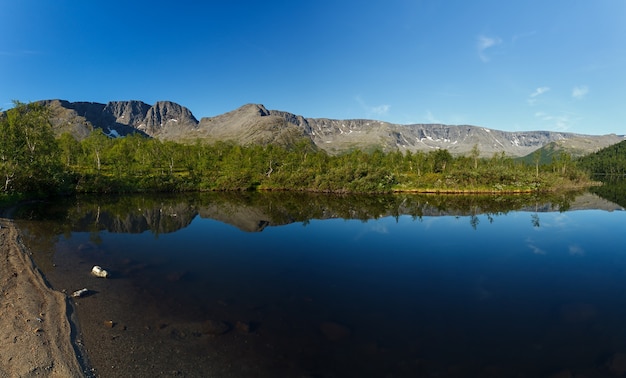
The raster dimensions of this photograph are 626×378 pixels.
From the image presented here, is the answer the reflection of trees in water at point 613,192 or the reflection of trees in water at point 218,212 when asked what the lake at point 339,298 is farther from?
the reflection of trees in water at point 613,192

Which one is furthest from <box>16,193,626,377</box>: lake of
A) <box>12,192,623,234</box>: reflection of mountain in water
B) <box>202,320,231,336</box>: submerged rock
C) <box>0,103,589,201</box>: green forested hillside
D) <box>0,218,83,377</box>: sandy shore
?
<box>0,103,589,201</box>: green forested hillside

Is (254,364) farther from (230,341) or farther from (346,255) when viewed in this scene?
(346,255)

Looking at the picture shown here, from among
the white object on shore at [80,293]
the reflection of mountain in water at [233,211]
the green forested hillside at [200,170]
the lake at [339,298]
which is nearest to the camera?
the lake at [339,298]

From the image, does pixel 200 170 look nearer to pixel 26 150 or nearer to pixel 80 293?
pixel 26 150

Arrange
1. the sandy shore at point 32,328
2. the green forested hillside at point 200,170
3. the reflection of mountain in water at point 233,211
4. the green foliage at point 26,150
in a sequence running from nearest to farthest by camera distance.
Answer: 1. the sandy shore at point 32,328
2. the reflection of mountain in water at point 233,211
3. the green foliage at point 26,150
4. the green forested hillside at point 200,170

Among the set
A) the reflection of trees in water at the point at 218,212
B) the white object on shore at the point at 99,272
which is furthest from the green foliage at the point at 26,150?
the white object on shore at the point at 99,272

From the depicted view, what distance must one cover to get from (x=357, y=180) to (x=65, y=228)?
6515cm

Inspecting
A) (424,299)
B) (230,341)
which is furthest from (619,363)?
(230,341)

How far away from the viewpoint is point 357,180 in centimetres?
8731

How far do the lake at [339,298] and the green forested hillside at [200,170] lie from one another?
16.1 meters

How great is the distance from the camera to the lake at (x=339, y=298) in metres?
12.5

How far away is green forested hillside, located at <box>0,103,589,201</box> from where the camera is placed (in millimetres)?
50000

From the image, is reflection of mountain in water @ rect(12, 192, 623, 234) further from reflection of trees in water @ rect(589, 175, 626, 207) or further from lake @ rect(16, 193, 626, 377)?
reflection of trees in water @ rect(589, 175, 626, 207)

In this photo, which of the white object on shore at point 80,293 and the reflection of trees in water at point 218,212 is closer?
the white object on shore at point 80,293
